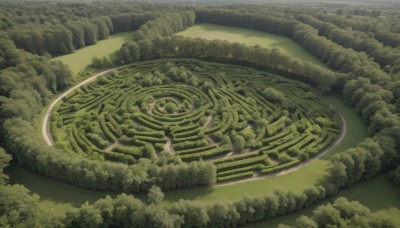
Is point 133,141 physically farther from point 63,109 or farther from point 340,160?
point 340,160

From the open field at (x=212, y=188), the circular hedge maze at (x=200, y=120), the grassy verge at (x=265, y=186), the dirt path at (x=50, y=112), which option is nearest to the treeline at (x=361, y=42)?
the circular hedge maze at (x=200, y=120)

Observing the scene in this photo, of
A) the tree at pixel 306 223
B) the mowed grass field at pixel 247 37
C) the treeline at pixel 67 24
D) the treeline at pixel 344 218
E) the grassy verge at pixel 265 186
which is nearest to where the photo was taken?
the treeline at pixel 344 218

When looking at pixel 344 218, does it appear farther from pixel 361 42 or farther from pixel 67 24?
pixel 67 24

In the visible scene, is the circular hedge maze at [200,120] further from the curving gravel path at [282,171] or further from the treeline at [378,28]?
the treeline at [378,28]

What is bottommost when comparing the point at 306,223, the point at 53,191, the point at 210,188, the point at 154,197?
the point at 210,188

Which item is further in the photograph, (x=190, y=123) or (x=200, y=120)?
(x=200, y=120)

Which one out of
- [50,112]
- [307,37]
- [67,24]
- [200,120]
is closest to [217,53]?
[307,37]
